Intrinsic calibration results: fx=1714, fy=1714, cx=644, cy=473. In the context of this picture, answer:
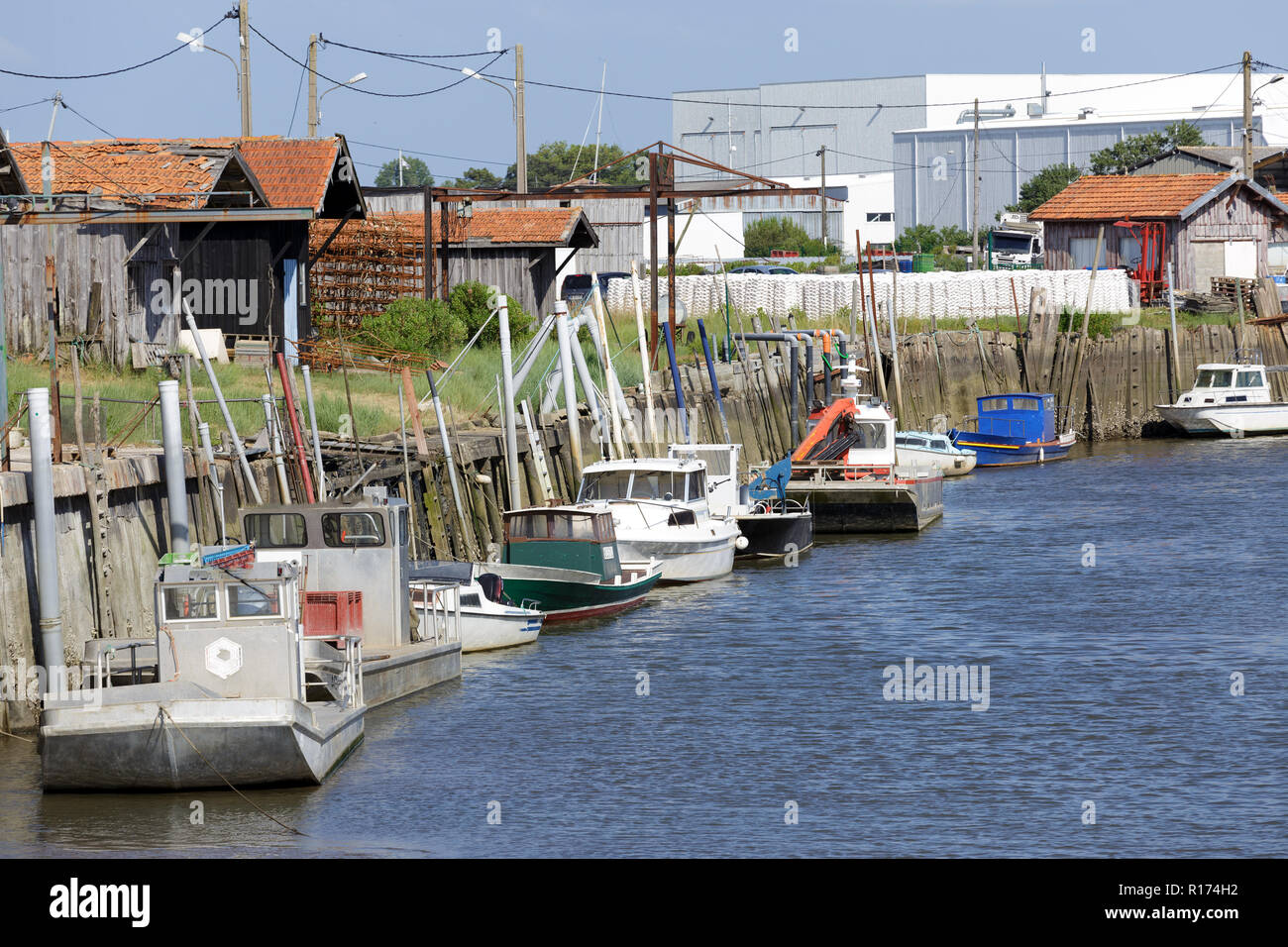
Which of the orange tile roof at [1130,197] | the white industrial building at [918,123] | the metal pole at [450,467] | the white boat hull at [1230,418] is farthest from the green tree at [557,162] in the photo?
the metal pole at [450,467]

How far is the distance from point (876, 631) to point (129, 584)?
11.8m

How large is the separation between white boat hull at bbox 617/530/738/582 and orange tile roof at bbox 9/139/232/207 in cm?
991

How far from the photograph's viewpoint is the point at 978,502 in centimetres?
4472

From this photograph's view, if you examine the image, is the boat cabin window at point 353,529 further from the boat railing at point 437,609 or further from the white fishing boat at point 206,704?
the white fishing boat at point 206,704

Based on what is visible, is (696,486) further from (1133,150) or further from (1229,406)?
(1133,150)

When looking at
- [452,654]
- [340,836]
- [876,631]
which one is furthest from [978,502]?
[340,836]

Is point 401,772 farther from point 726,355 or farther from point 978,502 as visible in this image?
point 726,355

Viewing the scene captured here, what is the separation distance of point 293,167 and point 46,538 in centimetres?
2101

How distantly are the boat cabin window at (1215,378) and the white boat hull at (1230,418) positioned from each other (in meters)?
0.87

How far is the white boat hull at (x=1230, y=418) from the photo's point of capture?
57.2 metres

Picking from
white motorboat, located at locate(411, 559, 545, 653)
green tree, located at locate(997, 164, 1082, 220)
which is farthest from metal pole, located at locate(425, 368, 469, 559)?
green tree, located at locate(997, 164, 1082, 220)

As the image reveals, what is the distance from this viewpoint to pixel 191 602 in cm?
1772

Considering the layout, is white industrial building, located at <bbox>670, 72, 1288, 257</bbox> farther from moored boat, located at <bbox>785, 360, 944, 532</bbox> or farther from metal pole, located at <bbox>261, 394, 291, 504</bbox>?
metal pole, located at <bbox>261, 394, 291, 504</bbox>
